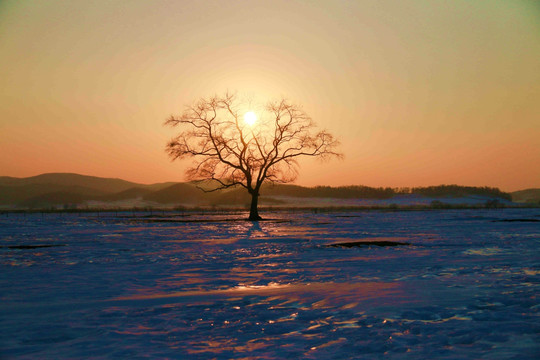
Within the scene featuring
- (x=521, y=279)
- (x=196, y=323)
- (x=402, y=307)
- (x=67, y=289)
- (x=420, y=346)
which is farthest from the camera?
(x=521, y=279)

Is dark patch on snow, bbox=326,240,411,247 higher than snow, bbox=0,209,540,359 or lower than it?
lower

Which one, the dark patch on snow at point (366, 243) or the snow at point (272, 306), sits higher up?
the snow at point (272, 306)

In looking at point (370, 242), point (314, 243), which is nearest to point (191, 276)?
point (314, 243)

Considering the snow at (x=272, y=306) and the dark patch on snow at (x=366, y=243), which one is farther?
the dark patch on snow at (x=366, y=243)

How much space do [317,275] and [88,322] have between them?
6983mm

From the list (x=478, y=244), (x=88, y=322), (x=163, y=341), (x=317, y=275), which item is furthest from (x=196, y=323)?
(x=478, y=244)

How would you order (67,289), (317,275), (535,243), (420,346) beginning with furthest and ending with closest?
(535,243), (317,275), (67,289), (420,346)

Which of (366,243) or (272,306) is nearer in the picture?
(272,306)

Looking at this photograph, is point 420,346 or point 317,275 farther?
point 317,275

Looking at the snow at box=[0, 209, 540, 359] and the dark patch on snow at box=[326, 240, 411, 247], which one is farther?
the dark patch on snow at box=[326, 240, 411, 247]

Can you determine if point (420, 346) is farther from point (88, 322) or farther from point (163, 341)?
point (88, 322)

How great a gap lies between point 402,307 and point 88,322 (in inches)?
231

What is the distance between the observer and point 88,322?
27.4ft

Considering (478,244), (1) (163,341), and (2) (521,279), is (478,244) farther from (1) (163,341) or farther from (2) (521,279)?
(1) (163,341)
